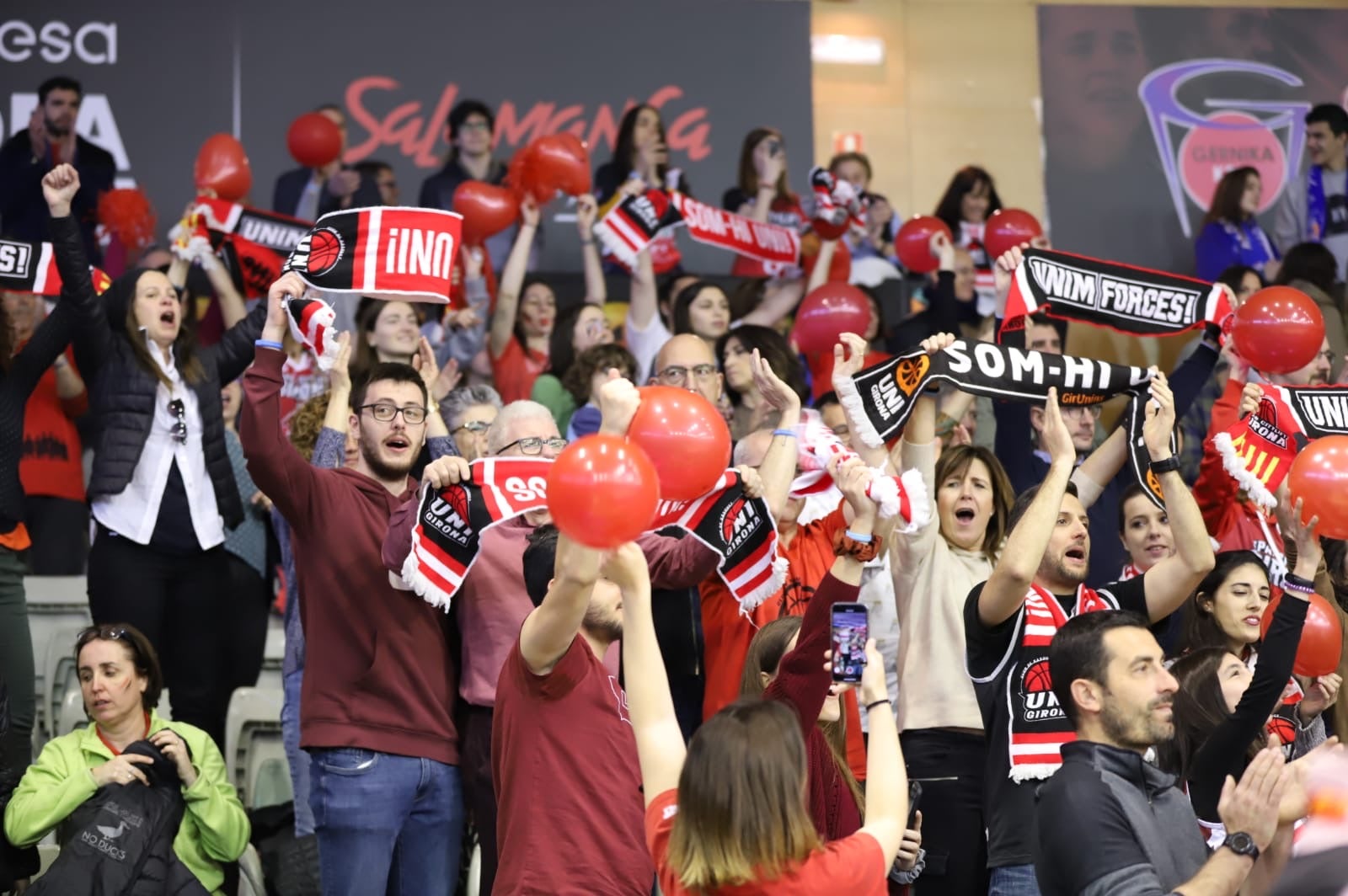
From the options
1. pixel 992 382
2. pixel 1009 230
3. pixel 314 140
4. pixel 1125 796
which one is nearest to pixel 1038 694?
pixel 1125 796

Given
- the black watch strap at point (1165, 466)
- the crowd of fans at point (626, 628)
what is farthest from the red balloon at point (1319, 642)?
the black watch strap at point (1165, 466)

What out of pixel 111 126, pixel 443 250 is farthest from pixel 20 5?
pixel 443 250

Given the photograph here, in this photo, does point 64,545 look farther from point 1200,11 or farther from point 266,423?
point 1200,11

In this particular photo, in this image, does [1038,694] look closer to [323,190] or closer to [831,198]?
[831,198]

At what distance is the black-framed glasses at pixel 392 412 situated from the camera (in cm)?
477

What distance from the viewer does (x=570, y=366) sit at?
6.84m

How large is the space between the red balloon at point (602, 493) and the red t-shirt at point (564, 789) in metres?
0.55

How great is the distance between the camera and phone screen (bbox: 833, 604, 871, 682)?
3266 millimetres

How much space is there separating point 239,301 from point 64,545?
1.27m

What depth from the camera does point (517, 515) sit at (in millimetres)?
4379

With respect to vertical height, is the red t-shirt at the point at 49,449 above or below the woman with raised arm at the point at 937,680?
above

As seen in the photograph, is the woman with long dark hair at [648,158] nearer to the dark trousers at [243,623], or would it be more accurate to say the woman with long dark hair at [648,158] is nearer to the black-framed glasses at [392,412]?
the dark trousers at [243,623]

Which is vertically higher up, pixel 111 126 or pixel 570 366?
pixel 111 126

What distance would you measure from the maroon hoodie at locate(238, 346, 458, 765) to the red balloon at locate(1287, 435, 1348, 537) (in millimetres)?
2198
